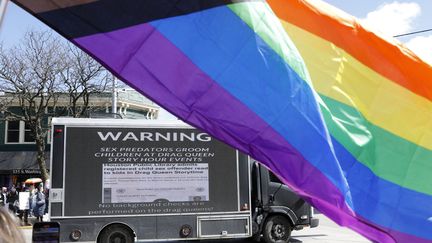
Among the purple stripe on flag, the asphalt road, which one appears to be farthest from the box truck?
the purple stripe on flag

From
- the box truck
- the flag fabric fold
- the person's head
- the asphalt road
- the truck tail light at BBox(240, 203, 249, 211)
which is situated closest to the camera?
the person's head

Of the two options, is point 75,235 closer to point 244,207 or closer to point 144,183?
point 144,183

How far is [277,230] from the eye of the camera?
535 inches

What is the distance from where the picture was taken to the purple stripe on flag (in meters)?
3.09

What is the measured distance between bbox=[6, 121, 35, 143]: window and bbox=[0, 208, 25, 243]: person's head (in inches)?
1455

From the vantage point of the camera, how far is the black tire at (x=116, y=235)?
471 inches

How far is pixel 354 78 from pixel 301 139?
30.8 inches

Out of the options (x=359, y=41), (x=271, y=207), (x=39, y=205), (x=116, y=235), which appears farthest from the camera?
(x=39, y=205)

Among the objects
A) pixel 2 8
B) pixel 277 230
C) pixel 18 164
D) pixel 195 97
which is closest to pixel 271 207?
pixel 277 230

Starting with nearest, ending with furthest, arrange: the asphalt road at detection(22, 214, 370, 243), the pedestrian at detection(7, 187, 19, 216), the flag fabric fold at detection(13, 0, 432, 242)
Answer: the flag fabric fold at detection(13, 0, 432, 242) < the asphalt road at detection(22, 214, 370, 243) < the pedestrian at detection(7, 187, 19, 216)

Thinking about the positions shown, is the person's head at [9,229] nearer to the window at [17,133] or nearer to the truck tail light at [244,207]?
the truck tail light at [244,207]

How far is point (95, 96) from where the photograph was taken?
3425 cm

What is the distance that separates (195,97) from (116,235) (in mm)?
9570

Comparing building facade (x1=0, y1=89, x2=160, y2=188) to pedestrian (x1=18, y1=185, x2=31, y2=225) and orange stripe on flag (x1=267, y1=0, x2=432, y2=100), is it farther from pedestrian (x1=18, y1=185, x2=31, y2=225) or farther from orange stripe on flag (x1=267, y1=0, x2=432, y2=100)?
orange stripe on flag (x1=267, y1=0, x2=432, y2=100)
